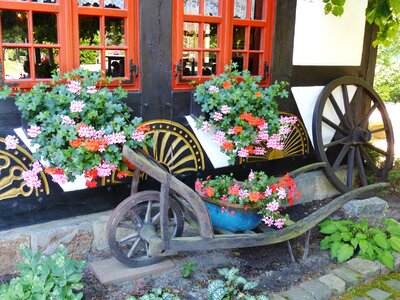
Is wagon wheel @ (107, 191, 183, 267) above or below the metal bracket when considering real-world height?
below

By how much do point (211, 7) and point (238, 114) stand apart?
41.3 inches

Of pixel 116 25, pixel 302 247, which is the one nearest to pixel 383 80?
pixel 302 247

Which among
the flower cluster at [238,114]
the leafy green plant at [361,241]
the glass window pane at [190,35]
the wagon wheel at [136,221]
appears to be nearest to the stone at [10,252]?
the wagon wheel at [136,221]

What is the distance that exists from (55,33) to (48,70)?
28 centimetres

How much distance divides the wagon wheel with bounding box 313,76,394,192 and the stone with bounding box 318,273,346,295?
1.70m

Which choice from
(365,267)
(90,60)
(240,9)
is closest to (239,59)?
(240,9)

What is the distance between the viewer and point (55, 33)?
3.17m

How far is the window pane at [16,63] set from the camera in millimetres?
3014

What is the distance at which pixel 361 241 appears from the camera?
12.1 feet

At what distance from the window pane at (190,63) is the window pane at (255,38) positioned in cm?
70

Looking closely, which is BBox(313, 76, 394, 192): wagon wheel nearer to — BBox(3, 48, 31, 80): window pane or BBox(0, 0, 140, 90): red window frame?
BBox(0, 0, 140, 90): red window frame

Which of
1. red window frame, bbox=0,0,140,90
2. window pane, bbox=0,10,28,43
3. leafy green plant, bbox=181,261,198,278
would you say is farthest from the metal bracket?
leafy green plant, bbox=181,261,198,278

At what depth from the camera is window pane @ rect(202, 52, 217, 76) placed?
13.0 feet

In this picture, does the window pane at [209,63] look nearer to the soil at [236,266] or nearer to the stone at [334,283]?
the soil at [236,266]
